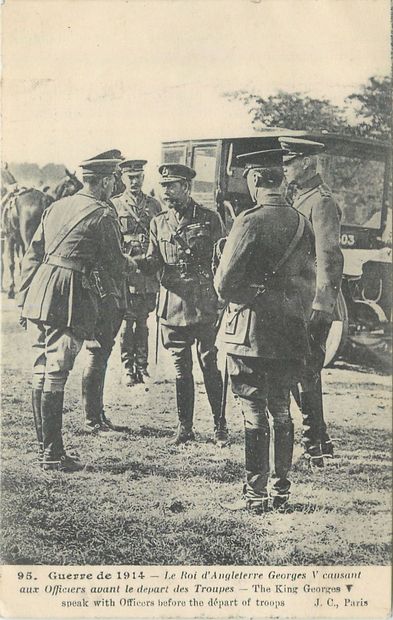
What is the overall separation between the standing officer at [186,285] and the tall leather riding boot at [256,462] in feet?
0.61

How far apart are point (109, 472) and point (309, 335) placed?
1233 mm

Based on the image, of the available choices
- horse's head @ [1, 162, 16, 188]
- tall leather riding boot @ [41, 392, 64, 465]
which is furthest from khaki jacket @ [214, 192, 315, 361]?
horse's head @ [1, 162, 16, 188]

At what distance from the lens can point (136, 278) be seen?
3.71 meters

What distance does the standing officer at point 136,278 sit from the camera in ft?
12.0

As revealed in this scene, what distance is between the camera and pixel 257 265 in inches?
133

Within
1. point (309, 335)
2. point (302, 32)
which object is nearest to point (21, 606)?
point (309, 335)

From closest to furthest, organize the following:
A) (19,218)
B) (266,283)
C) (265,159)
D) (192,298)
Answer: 1. (266,283)
2. (265,159)
3. (19,218)
4. (192,298)

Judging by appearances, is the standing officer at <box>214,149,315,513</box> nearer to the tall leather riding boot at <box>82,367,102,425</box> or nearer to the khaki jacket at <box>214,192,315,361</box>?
the khaki jacket at <box>214,192,315,361</box>

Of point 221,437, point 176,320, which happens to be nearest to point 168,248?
point 176,320

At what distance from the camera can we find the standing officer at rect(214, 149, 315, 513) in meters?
3.37

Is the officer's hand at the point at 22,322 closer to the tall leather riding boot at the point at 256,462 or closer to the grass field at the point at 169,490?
the grass field at the point at 169,490

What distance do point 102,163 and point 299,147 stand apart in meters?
1.01

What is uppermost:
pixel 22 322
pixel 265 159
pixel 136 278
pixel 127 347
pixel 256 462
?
pixel 265 159

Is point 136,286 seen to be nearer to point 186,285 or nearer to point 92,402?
point 186,285
